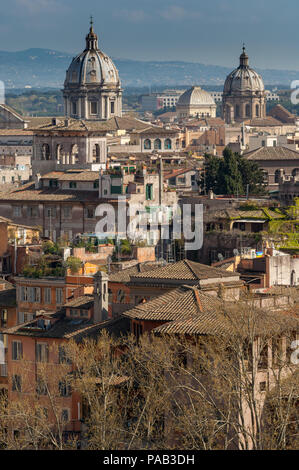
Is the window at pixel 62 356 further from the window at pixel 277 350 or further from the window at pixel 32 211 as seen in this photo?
the window at pixel 32 211

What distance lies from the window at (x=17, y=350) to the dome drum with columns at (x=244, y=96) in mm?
128157

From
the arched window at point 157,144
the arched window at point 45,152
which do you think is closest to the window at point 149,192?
the arched window at point 45,152

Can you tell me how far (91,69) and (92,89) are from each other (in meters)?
1.63

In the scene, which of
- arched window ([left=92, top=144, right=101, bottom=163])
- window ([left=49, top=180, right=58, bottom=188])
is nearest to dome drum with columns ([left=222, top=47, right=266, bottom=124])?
arched window ([left=92, top=144, right=101, bottom=163])

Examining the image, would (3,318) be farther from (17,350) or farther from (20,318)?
(17,350)

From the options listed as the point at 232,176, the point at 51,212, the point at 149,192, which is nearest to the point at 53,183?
the point at 51,212

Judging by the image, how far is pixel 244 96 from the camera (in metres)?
166

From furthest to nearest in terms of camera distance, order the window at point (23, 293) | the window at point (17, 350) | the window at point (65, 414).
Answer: the window at point (23, 293), the window at point (17, 350), the window at point (65, 414)

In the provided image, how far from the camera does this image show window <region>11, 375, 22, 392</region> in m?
36.2

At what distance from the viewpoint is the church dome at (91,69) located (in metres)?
137

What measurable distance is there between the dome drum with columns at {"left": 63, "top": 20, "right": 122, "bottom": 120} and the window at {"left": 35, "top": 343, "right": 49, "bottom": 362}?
98.9m

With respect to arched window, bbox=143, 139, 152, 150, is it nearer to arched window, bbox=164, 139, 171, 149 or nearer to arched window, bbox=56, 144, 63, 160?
arched window, bbox=164, 139, 171, 149

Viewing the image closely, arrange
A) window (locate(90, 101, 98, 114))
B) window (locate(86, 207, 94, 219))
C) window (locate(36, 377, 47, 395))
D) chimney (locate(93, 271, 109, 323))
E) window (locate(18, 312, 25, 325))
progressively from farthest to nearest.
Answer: window (locate(90, 101, 98, 114)), window (locate(86, 207, 94, 219)), window (locate(18, 312, 25, 325)), chimney (locate(93, 271, 109, 323)), window (locate(36, 377, 47, 395))

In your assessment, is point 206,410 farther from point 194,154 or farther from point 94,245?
point 194,154
